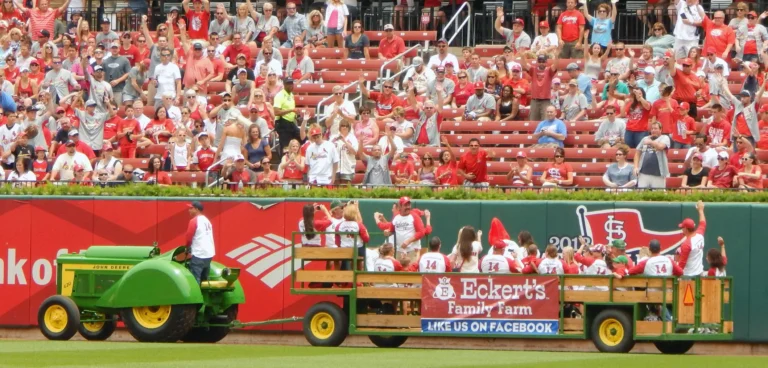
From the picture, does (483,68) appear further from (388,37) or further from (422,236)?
(422,236)

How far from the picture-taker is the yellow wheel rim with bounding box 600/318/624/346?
57.6ft

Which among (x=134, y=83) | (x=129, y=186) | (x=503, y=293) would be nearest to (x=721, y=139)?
(x=503, y=293)

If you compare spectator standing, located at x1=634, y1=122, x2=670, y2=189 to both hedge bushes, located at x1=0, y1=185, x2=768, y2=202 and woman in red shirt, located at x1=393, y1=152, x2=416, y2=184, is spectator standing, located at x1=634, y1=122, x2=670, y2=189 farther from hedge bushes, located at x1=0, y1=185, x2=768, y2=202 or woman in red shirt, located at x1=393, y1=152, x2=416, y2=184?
woman in red shirt, located at x1=393, y1=152, x2=416, y2=184

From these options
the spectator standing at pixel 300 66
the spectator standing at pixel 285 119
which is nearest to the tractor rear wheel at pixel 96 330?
the spectator standing at pixel 285 119

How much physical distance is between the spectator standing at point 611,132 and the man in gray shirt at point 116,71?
9601mm

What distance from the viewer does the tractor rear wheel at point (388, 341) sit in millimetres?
19163

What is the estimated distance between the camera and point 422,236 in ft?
64.7

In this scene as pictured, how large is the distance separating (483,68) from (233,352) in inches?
417

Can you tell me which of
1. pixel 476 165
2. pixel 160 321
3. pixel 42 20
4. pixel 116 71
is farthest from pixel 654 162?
pixel 42 20

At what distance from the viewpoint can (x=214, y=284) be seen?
732 inches

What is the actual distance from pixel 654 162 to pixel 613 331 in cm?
438

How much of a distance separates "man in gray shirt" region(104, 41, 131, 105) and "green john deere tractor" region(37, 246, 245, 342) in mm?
9113

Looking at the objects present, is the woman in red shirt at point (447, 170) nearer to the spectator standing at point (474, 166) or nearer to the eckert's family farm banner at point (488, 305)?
the spectator standing at point (474, 166)

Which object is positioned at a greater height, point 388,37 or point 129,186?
point 388,37
